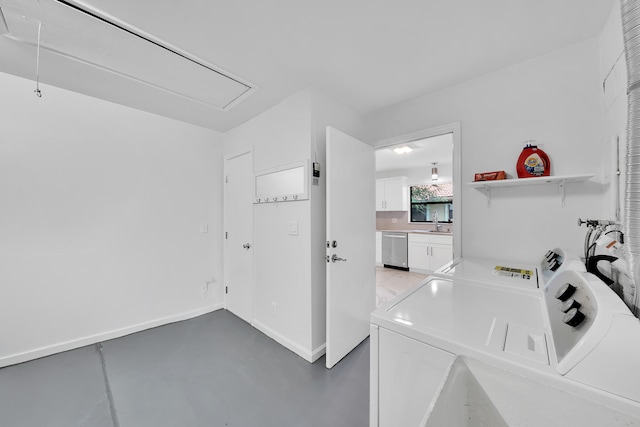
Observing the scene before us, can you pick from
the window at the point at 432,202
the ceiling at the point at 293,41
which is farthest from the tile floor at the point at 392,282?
the ceiling at the point at 293,41

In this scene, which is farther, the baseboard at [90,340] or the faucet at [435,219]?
the faucet at [435,219]

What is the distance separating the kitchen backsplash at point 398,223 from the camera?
17.5 ft

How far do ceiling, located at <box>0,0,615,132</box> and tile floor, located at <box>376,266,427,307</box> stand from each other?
2.65m

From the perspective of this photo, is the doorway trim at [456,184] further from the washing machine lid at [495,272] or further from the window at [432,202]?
the window at [432,202]

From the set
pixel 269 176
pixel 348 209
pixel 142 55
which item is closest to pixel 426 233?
pixel 348 209

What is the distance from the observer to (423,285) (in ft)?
4.20

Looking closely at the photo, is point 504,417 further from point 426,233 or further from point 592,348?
point 426,233

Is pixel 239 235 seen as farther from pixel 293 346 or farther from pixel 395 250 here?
pixel 395 250

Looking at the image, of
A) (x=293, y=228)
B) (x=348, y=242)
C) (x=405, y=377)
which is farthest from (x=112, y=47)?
(x=405, y=377)

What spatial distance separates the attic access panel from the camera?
1259 millimetres

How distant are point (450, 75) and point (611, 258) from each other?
Result: 1.59 metres

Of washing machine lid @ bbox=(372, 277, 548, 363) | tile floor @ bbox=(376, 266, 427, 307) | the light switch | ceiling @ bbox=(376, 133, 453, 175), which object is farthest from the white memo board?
tile floor @ bbox=(376, 266, 427, 307)

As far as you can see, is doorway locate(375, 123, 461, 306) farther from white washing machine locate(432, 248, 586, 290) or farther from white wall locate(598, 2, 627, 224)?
white wall locate(598, 2, 627, 224)

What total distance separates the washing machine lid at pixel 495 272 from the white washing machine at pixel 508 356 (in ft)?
0.29
